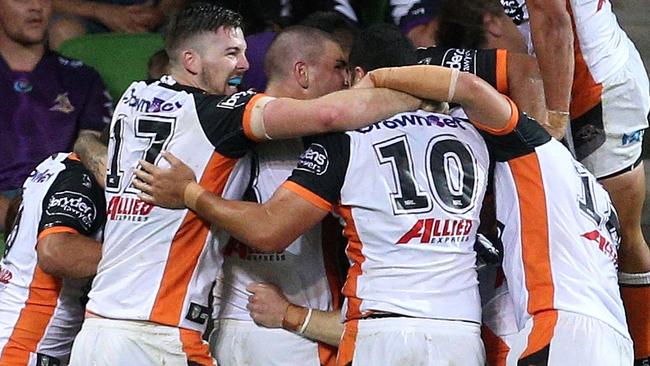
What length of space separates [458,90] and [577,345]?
97 cm

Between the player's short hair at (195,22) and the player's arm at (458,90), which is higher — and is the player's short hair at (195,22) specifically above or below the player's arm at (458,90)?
above

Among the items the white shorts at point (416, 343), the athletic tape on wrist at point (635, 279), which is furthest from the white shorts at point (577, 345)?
the athletic tape on wrist at point (635, 279)

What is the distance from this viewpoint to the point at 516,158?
467 centimetres

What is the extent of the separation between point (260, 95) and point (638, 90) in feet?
6.08

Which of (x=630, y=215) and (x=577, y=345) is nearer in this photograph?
(x=577, y=345)

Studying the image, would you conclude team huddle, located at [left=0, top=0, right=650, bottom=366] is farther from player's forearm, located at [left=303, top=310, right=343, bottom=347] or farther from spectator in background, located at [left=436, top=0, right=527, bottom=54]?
spectator in background, located at [left=436, top=0, right=527, bottom=54]

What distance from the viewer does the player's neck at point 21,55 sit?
265 inches

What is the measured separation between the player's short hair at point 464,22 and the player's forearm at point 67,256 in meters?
1.89

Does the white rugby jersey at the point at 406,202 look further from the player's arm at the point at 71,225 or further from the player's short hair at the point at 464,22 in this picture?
the player's short hair at the point at 464,22

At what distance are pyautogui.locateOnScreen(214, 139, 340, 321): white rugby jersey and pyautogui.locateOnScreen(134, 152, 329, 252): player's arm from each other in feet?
0.97

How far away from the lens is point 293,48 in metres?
5.17

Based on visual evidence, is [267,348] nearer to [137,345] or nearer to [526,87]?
[137,345]

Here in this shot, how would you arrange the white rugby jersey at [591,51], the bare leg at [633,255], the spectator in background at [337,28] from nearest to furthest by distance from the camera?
the spectator in background at [337,28], the white rugby jersey at [591,51], the bare leg at [633,255]

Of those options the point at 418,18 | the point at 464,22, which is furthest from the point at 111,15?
the point at 464,22
